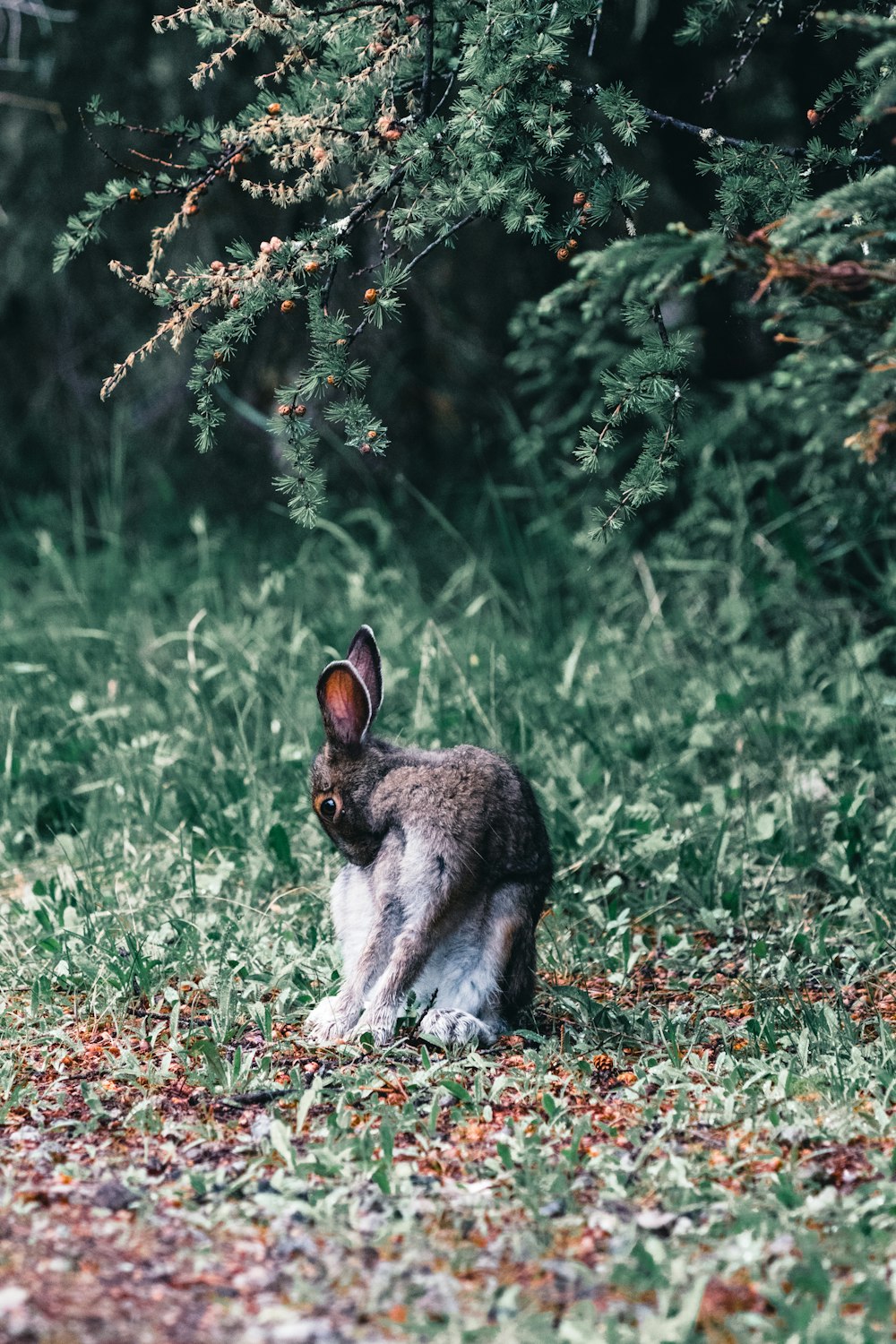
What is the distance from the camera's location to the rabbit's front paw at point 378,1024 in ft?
12.8

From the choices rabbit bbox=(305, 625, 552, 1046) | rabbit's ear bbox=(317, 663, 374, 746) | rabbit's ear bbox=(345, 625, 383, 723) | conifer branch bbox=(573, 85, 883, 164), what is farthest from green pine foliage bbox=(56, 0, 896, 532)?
rabbit bbox=(305, 625, 552, 1046)

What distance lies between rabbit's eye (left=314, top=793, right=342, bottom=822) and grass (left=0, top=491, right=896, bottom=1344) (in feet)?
1.59

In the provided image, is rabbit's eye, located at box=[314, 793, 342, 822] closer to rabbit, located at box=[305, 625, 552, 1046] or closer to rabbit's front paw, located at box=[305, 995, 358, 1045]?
rabbit, located at box=[305, 625, 552, 1046]

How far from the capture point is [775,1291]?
277 cm

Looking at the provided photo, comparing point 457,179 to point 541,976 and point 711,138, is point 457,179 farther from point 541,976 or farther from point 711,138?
point 541,976

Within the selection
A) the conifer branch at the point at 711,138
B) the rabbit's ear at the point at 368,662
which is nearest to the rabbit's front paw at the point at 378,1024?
the rabbit's ear at the point at 368,662

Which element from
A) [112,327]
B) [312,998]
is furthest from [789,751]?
Answer: [112,327]

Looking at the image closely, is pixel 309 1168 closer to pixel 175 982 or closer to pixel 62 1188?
pixel 62 1188

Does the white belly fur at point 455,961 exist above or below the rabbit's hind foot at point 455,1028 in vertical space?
above

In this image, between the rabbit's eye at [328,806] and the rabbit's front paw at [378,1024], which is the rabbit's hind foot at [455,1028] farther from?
the rabbit's eye at [328,806]

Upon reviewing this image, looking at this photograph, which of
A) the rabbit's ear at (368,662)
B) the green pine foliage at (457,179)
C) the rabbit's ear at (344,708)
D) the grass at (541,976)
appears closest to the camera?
the grass at (541,976)

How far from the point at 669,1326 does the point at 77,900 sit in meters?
2.89

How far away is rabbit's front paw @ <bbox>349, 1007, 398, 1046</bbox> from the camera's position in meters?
3.90

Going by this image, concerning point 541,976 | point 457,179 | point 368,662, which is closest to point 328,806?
point 368,662
